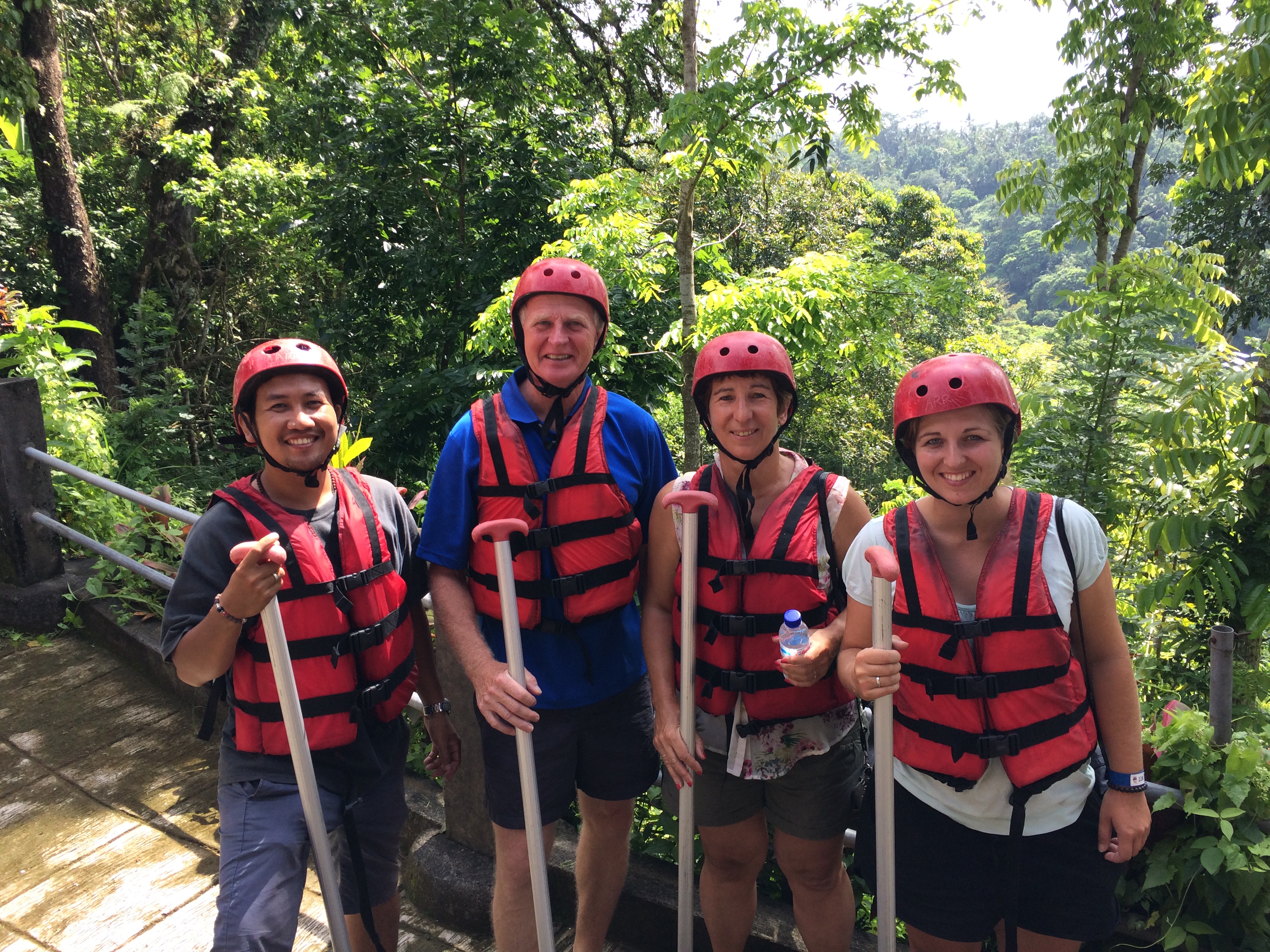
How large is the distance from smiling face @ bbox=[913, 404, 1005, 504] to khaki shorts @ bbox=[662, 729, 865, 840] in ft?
2.72

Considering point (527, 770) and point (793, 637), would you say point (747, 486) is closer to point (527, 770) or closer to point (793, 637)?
point (793, 637)

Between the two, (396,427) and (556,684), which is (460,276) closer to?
(396,427)

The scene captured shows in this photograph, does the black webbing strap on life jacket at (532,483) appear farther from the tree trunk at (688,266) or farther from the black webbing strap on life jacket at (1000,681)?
the tree trunk at (688,266)

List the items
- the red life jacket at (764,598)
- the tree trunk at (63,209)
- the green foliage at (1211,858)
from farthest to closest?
the tree trunk at (63,209), the red life jacket at (764,598), the green foliage at (1211,858)

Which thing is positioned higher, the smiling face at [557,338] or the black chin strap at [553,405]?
the smiling face at [557,338]

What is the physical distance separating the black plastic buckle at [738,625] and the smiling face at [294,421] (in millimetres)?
1203

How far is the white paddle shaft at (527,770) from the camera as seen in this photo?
2.23m

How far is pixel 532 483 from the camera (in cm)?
253

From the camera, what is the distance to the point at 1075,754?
2049mm

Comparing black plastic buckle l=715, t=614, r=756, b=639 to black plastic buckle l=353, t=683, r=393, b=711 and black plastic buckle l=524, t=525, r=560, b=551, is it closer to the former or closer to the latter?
black plastic buckle l=524, t=525, r=560, b=551

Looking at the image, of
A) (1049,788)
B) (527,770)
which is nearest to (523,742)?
(527,770)

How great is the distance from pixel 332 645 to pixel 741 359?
1369mm

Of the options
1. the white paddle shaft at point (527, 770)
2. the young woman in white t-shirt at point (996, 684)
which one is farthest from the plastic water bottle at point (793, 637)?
the white paddle shaft at point (527, 770)

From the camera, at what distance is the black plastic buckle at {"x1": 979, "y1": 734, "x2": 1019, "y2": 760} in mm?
2041
